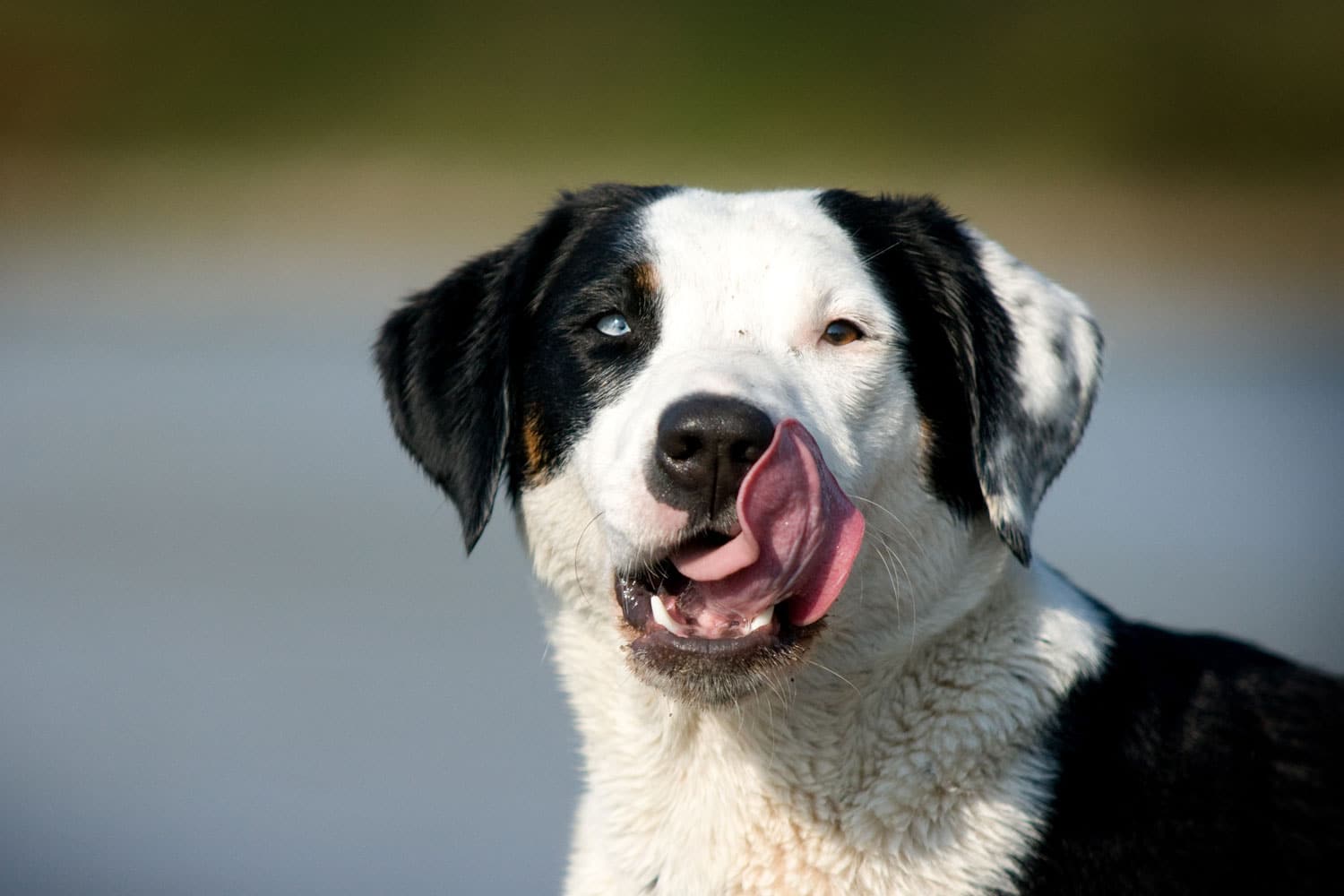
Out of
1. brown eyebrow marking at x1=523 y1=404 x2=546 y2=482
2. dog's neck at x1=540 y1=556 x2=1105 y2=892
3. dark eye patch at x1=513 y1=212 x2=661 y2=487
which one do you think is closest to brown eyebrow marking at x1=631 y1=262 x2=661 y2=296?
dark eye patch at x1=513 y1=212 x2=661 y2=487

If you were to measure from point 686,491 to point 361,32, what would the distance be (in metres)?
16.3

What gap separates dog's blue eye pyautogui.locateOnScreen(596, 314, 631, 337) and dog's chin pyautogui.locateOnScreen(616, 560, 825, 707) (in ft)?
1.84

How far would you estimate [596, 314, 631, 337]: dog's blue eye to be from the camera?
343 cm

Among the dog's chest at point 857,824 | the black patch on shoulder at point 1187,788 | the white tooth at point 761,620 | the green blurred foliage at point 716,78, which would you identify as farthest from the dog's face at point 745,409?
the green blurred foliage at point 716,78

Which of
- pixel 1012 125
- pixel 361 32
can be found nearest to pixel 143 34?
pixel 361 32

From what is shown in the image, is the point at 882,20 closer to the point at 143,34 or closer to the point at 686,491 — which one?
the point at 143,34

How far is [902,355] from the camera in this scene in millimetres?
3420

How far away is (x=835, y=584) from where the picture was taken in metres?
3.04

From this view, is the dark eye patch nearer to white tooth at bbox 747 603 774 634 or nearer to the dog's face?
the dog's face

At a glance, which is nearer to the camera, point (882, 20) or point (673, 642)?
point (673, 642)

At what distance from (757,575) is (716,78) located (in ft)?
48.1

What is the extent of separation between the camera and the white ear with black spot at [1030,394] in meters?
3.35

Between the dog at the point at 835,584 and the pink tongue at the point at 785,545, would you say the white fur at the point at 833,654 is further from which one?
the pink tongue at the point at 785,545

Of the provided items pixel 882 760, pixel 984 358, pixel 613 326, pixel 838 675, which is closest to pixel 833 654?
pixel 838 675
